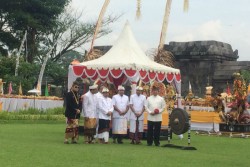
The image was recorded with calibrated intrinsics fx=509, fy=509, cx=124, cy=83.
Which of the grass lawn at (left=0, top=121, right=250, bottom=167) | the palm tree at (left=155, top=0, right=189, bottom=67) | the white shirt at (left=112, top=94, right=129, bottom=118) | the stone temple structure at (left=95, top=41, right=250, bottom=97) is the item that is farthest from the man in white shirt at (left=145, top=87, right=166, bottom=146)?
the stone temple structure at (left=95, top=41, right=250, bottom=97)

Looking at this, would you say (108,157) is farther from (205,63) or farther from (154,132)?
(205,63)

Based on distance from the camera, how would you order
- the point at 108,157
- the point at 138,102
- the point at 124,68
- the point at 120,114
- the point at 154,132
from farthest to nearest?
the point at 124,68 → the point at 120,114 → the point at 138,102 → the point at 154,132 → the point at 108,157

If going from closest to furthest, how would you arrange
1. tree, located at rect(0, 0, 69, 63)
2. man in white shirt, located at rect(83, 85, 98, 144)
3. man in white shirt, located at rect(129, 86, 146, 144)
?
man in white shirt, located at rect(83, 85, 98, 144), man in white shirt, located at rect(129, 86, 146, 144), tree, located at rect(0, 0, 69, 63)

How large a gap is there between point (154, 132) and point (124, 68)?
108 inches

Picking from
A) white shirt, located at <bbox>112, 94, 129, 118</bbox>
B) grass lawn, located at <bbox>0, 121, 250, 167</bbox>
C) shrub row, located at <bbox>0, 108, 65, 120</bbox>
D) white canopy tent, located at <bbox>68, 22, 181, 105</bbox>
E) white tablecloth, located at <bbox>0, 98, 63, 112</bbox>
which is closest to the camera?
grass lawn, located at <bbox>0, 121, 250, 167</bbox>

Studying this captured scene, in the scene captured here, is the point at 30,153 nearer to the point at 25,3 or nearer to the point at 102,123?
the point at 102,123

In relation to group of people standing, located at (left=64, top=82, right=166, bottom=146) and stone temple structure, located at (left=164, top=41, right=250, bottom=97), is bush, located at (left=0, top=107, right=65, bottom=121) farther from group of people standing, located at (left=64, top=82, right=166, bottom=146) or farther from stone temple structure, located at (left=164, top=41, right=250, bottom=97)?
group of people standing, located at (left=64, top=82, right=166, bottom=146)

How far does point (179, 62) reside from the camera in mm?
29500

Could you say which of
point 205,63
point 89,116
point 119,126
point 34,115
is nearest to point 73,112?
point 89,116

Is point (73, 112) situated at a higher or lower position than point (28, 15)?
lower

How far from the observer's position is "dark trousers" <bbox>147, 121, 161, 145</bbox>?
1330 centimetres

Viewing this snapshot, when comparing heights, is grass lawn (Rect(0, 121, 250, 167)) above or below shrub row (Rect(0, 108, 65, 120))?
below

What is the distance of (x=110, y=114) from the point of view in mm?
14008

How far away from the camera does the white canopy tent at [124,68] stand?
15.4 m
